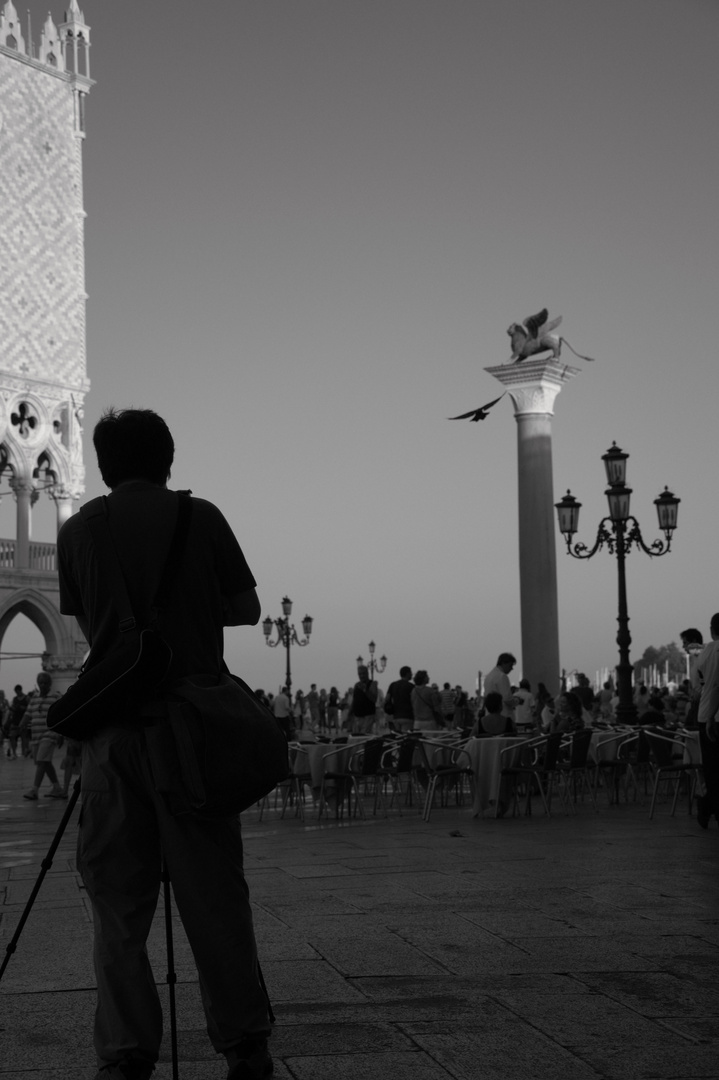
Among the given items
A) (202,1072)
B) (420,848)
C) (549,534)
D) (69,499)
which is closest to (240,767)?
(202,1072)

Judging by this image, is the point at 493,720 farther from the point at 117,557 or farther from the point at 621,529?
the point at 117,557

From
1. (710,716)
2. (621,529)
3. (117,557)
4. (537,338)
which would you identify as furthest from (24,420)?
(117,557)

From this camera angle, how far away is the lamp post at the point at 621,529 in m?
16.4

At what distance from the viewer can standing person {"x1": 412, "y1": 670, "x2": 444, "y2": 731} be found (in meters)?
16.6

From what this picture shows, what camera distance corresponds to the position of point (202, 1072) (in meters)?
3.57

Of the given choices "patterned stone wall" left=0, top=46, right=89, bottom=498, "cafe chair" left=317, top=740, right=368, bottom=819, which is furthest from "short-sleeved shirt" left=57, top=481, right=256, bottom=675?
"patterned stone wall" left=0, top=46, right=89, bottom=498

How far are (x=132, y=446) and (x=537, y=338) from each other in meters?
17.8

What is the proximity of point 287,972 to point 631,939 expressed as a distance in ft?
4.36

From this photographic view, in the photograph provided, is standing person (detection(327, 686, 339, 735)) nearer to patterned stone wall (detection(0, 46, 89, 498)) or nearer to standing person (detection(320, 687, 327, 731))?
standing person (detection(320, 687, 327, 731))

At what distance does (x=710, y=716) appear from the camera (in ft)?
31.4

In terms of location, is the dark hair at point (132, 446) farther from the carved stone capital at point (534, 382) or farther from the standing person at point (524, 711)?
the carved stone capital at point (534, 382)

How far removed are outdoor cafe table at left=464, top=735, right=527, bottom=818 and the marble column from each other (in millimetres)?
8726

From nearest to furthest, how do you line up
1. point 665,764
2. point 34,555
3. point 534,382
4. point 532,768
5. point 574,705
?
1. point 532,768
2. point 665,764
3. point 574,705
4. point 534,382
5. point 34,555

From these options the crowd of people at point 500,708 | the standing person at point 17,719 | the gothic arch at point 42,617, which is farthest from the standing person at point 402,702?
the gothic arch at point 42,617
